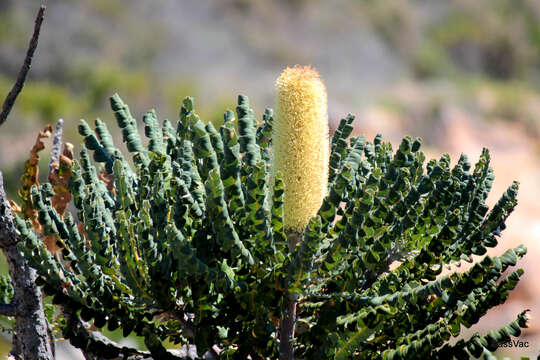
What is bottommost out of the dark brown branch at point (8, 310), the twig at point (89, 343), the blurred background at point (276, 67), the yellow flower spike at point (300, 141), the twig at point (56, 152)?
the twig at point (89, 343)

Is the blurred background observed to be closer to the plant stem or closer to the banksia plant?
the banksia plant

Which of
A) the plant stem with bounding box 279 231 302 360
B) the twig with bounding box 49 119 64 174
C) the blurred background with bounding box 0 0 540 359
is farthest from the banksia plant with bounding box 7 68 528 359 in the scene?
the blurred background with bounding box 0 0 540 359

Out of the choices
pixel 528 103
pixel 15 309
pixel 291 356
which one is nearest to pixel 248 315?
pixel 291 356

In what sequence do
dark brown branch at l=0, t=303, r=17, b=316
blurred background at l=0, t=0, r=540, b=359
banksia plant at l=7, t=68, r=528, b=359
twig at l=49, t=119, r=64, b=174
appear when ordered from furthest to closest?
blurred background at l=0, t=0, r=540, b=359 < twig at l=49, t=119, r=64, b=174 < dark brown branch at l=0, t=303, r=17, b=316 < banksia plant at l=7, t=68, r=528, b=359

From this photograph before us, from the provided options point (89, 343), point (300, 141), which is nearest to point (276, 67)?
point (300, 141)

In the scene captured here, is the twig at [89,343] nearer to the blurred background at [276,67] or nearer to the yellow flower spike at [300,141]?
the yellow flower spike at [300,141]

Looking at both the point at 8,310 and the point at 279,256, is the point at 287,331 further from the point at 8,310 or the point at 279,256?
the point at 8,310

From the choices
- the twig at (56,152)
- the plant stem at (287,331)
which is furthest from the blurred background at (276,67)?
the plant stem at (287,331)
